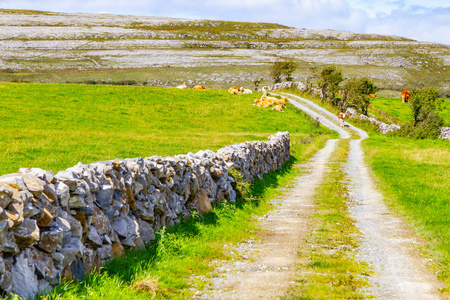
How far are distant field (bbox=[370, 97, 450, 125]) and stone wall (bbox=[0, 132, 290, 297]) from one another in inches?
2357

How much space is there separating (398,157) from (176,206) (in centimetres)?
2364

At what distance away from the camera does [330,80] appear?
7100cm

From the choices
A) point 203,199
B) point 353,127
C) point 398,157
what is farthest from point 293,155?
point 353,127

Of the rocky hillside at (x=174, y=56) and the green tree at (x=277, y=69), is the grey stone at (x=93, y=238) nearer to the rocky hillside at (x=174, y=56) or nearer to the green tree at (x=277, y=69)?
the rocky hillside at (x=174, y=56)

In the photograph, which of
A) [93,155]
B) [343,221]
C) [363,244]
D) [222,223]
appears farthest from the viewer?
[93,155]

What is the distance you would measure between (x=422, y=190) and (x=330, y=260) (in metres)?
10.6

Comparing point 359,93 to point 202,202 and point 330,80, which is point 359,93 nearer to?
point 330,80

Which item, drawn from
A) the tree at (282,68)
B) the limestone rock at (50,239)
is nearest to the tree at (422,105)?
the tree at (282,68)

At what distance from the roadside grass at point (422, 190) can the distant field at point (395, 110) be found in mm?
35926

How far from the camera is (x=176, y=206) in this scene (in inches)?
404

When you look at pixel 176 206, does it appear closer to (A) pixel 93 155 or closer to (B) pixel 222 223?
(B) pixel 222 223

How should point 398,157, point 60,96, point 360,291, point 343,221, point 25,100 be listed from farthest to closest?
1. point 60,96
2. point 25,100
3. point 398,157
4. point 343,221
5. point 360,291

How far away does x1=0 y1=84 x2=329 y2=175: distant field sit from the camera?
2689cm

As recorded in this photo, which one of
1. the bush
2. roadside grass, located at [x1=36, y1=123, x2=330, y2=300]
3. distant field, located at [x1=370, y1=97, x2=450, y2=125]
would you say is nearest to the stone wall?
roadside grass, located at [x1=36, y1=123, x2=330, y2=300]
